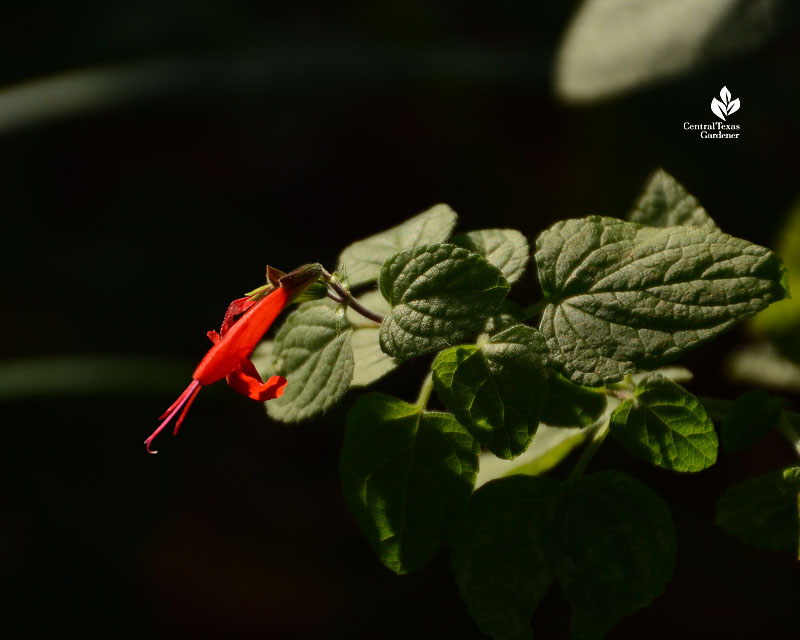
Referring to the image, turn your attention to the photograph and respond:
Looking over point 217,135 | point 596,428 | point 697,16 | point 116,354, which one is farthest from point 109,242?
point 596,428

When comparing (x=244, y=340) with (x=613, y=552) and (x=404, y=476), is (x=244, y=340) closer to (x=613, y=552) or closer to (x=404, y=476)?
(x=404, y=476)

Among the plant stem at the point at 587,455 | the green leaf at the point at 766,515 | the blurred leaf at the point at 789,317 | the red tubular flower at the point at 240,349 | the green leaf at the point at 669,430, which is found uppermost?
the red tubular flower at the point at 240,349

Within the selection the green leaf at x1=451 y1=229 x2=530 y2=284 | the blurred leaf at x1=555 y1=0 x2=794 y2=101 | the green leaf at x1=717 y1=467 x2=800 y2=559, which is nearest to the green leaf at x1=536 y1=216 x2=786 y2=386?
the green leaf at x1=451 y1=229 x2=530 y2=284

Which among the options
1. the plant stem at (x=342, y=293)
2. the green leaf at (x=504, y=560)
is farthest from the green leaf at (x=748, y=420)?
the plant stem at (x=342, y=293)

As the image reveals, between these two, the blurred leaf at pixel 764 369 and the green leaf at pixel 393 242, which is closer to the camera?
the green leaf at pixel 393 242

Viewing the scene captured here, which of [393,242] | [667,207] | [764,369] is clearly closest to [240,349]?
[393,242]

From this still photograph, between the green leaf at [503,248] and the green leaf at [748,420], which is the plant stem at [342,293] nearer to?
the green leaf at [503,248]
